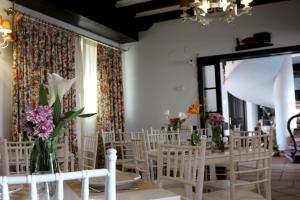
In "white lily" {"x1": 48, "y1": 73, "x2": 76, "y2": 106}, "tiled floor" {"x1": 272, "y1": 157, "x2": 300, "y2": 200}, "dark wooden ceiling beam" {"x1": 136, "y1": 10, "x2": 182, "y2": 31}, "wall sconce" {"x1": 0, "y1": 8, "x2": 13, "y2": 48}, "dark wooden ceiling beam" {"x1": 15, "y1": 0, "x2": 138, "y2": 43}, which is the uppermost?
"dark wooden ceiling beam" {"x1": 136, "y1": 10, "x2": 182, "y2": 31}

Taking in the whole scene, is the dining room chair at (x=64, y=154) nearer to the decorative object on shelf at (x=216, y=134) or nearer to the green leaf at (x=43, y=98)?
the green leaf at (x=43, y=98)

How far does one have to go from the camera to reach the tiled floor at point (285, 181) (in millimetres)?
4438

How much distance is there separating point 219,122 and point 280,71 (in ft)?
24.3

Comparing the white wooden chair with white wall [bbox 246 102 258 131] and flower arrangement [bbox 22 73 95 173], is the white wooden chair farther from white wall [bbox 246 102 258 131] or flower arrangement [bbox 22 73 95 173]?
white wall [bbox 246 102 258 131]

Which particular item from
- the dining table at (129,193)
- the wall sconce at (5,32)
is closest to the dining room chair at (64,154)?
the dining table at (129,193)

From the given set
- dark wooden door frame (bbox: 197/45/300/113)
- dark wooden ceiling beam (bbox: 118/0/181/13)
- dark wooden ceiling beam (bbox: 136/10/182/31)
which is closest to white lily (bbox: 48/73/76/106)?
dark wooden ceiling beam (bbox: 118/0/181/13)

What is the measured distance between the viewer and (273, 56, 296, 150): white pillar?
9883mm

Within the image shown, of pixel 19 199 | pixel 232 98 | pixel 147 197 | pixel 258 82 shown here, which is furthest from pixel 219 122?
pixel 232 98

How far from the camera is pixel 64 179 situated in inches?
37.7

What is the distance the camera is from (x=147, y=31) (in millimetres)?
7348

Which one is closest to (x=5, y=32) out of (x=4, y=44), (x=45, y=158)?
(x=4, y=44)

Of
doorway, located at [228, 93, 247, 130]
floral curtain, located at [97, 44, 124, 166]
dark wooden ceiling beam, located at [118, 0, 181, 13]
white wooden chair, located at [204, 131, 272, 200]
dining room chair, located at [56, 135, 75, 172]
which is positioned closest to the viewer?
dining room chair, located at [56, 135, 75, 172]

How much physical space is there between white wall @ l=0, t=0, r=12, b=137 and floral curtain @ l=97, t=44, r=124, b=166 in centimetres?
203

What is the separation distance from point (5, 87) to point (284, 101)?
8254mm
